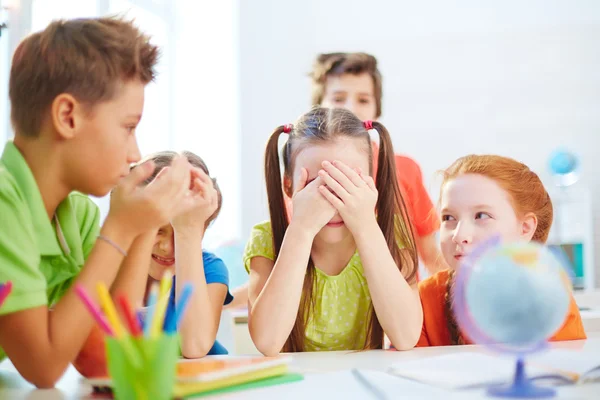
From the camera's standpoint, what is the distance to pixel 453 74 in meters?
4.70

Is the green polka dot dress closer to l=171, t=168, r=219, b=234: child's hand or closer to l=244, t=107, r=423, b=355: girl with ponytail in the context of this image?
l=244, t=107, r=423, b=355: girl with ponytail

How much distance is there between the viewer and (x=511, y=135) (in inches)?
181

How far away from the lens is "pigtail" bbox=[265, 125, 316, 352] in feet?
4.15

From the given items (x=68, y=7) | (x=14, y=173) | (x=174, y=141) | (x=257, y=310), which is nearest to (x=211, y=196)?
(x=257, y=310)

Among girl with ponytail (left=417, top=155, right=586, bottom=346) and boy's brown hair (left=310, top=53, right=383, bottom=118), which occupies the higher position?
boy's brown hair (left=310, top=53, right=383, bottom=118)

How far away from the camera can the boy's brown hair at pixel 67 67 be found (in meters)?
0.89

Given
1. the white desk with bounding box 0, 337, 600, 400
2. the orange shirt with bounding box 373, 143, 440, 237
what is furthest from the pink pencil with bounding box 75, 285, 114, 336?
the orange shirt with bounding box 373, 143, 440, 237

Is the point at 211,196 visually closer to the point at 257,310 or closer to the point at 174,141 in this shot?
the point at 257,310

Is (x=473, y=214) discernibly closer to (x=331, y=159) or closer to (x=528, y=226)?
(x=528, y=226)

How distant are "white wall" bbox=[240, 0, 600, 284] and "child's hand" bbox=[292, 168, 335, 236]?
135 inches

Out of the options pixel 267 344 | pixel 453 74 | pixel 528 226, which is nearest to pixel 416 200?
pixel 528 226

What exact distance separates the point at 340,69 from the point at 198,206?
1369 millimetres

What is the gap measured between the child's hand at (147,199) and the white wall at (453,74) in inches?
145

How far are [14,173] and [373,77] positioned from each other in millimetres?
1641
